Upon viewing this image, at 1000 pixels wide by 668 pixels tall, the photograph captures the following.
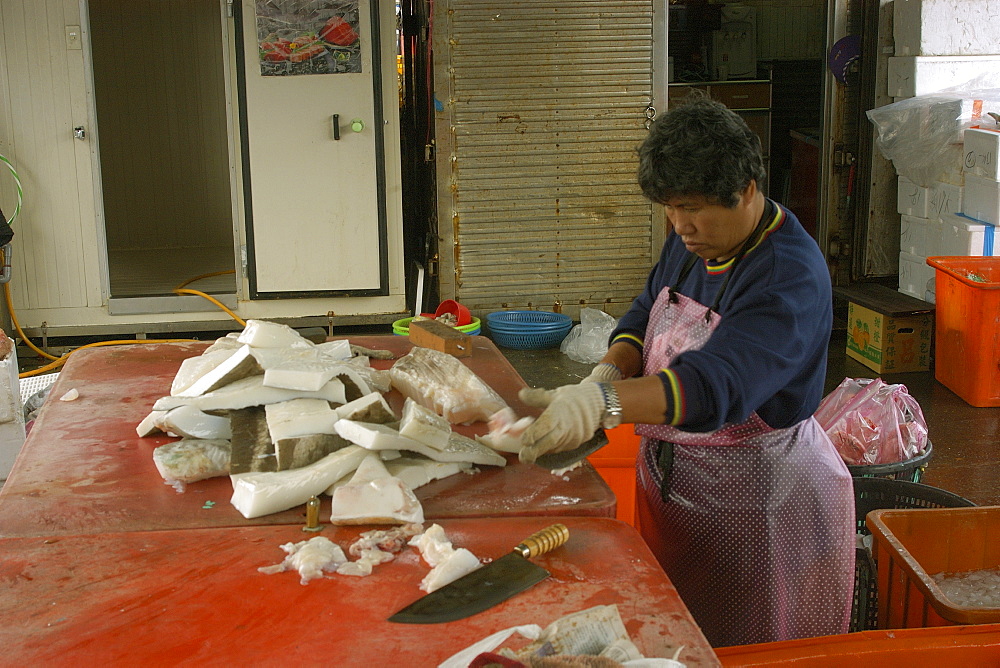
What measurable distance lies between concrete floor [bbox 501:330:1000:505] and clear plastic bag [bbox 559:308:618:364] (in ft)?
0.25

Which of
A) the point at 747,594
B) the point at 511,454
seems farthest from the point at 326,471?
the point at 747,594

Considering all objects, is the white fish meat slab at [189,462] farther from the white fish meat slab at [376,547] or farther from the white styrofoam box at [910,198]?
the white styrofoam box at [910,198]

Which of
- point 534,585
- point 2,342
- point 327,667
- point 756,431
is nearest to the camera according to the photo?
point 327,667

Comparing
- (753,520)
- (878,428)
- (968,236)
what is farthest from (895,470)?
(968,236)

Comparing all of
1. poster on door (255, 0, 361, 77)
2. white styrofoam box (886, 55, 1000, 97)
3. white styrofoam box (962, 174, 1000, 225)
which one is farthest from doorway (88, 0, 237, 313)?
white styrofoam box (962, 174, 1000, 225)

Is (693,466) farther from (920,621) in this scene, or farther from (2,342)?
(2,342)

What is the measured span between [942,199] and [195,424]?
19.3ft

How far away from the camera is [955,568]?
118 inches

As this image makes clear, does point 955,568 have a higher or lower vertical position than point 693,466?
lower

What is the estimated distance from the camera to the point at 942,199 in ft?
22.3

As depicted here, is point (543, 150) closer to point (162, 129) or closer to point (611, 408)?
point (162, 129)

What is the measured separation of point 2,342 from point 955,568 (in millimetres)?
4063

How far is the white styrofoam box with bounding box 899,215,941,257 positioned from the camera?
689 cm

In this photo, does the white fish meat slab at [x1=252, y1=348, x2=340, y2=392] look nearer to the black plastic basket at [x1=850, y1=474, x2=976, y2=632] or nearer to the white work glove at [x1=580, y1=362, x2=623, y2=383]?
the white work glove at [x1=580, y1=362, x2=623, y2=383]
